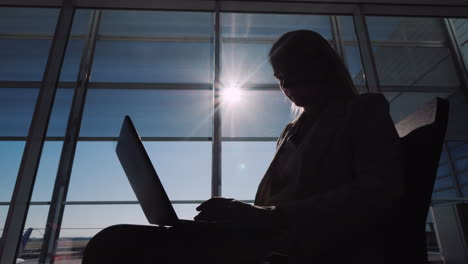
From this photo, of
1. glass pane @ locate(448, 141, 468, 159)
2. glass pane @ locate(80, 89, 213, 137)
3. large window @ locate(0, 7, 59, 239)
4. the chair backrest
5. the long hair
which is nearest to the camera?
the chair backrest

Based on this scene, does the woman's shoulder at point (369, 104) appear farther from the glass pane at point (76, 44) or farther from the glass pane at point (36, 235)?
the glass pane at point (76, 44)

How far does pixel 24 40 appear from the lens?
4449mm

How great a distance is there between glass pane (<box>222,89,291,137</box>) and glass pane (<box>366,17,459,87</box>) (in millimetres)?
1789

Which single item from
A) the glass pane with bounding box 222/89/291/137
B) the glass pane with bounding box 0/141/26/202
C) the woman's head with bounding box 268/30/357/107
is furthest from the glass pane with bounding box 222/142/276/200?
the woman's head with bounding box 268/30/357/107

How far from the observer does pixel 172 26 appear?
4.69 m

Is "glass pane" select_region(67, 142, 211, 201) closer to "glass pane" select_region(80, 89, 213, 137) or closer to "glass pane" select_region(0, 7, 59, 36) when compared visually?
"glass pane" select_region(80, 89, 213, 137)

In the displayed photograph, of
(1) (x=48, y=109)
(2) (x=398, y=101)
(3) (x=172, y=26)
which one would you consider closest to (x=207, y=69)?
(3) (x=172, y=26)

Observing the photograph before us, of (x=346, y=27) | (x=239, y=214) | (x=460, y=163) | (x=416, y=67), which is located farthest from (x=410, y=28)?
(x=239, y=214)

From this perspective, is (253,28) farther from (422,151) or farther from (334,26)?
(422,151)

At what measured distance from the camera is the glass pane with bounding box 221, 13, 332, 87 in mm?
4477

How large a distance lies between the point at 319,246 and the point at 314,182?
189mm

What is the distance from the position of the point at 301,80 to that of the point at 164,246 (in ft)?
2.25

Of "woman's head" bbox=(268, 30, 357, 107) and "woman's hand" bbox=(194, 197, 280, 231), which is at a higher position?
"woman's head" bbox=(268, 30, 357, 107)

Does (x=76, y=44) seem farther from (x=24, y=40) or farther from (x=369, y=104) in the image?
(x=369, y=104)
